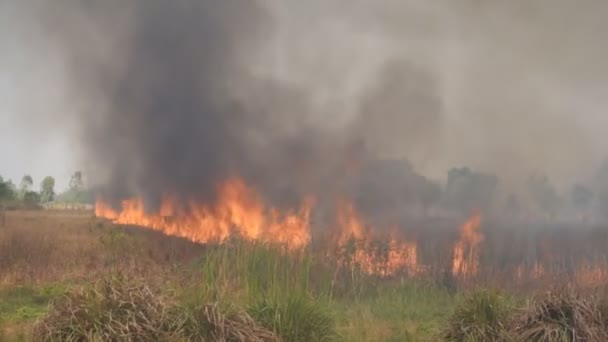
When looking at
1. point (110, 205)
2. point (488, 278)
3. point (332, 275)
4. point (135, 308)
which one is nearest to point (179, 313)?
point (135, 308)

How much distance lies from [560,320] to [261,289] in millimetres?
5692

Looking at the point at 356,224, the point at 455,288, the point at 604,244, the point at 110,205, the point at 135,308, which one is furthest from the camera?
the point at 110,205

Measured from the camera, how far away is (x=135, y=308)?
870 centimetres

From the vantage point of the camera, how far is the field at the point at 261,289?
991 cm

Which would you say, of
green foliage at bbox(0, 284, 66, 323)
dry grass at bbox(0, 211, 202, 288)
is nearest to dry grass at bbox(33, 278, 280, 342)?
green foliage at bbox(0, 284, 66, 323)

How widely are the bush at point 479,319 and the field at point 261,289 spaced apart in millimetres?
48

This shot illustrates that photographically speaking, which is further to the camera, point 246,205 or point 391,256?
point 246,205

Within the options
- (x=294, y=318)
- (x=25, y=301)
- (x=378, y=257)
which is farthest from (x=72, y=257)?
(x=294, y=318)

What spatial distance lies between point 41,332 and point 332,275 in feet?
34.1

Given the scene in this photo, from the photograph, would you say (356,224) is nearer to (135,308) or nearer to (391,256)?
(391,256)

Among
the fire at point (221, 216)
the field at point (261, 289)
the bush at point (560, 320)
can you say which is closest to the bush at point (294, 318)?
the field at point (261, 289)

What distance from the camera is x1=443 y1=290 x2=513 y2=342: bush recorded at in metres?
10.3

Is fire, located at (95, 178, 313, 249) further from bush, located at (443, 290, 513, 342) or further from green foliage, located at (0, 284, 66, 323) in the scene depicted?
bush, located at (443, 290, 513, 342)

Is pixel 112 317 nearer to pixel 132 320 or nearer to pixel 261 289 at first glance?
pixel 132 320
